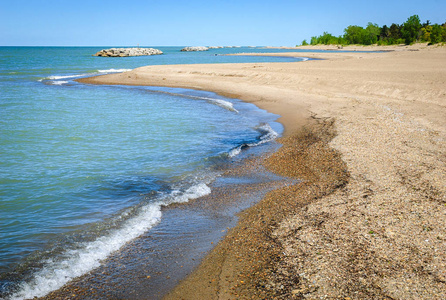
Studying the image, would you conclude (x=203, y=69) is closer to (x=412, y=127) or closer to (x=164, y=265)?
(x=412, y=127)

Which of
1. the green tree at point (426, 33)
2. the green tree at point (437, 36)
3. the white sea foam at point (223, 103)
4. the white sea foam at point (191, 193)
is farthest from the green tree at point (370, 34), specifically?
the white sea foam at point (191, 193)

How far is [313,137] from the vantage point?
1353cm

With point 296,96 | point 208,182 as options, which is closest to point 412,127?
point 208,182

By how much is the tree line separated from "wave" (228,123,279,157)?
81645 mm

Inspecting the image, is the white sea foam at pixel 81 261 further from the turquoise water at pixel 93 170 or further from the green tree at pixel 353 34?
the green tree at pixel 353 34

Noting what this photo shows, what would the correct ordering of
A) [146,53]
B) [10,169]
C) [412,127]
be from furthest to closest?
1. [146,53]
2. [412,127]
3. [10,169]

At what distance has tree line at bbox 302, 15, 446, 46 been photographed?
81.8 m

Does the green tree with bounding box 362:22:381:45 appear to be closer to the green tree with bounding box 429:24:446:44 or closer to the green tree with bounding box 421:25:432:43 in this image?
the green tree with bounding box 421:25:432:43

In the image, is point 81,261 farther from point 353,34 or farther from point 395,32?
point 353,34

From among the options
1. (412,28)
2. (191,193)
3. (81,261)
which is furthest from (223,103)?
(412,28)

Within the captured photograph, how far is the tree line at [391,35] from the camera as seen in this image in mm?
81781

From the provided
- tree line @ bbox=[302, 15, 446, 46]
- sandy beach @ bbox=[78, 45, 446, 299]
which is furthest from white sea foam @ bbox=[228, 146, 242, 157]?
tree line @ bbox=[302, 15, 446, 46]

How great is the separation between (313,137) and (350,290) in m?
9.53

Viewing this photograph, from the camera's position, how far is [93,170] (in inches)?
429
